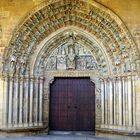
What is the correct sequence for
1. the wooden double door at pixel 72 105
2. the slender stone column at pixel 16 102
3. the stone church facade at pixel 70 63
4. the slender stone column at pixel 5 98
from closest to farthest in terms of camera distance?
the stone church facade at pixel 70 63 < the slender stone column at pixel 5 98 < the slender stone column at pixel 16 102 < the wooden double door at pixel 72 105

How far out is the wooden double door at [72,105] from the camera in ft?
35.8

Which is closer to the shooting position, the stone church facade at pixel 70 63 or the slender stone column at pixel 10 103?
the stone church facade at pixel 70 63

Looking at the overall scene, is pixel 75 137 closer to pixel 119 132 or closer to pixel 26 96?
pixel 119 132

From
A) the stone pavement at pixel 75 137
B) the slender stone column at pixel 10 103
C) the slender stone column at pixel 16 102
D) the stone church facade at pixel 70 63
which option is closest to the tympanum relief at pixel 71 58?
the stone church facade at pixel 70 63

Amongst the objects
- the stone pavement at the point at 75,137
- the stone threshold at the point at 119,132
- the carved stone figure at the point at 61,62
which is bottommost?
the stone pavement at the point at 75,137

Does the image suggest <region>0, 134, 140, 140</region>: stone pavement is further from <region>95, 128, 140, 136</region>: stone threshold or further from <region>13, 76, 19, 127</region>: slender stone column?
<region>13, 76, 19, 127</region>: slender stone column

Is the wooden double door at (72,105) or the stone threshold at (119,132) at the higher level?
the wooden double door at (72,105)

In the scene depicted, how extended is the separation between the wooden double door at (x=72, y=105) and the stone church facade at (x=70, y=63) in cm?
23

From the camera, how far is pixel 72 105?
11.0 m

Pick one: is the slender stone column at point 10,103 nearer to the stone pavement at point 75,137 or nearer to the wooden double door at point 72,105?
the stone pavement at point 75,137

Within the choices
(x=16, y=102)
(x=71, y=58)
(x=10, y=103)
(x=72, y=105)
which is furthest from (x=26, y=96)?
(x=71, y=58)

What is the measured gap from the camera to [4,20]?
404 inches

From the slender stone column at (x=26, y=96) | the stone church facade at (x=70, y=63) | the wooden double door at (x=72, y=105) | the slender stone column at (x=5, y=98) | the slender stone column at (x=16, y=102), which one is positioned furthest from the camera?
the wooden double door at (x=72, y=105)

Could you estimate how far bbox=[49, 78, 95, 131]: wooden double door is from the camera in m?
10.9
